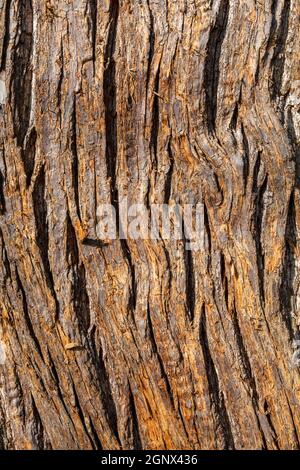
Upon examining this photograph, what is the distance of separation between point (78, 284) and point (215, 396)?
0.84 meters

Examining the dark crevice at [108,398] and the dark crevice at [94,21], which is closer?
the dark crevice at [94,21]

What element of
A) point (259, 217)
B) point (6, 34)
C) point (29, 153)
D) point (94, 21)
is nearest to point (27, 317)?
point (29, 153)

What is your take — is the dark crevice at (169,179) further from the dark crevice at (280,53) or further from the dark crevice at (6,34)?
the dark crevice at (6,34)

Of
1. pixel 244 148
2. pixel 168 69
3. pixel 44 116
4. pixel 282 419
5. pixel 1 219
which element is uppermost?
pixel 168 69

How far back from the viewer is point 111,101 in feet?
7.88

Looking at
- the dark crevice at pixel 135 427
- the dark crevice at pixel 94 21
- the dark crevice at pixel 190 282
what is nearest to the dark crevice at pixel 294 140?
the dark crevice at pixel 190 282

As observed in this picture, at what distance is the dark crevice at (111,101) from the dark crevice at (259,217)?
0.65 metres

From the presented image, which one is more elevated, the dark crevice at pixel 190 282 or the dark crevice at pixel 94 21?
the dark crevice at pixel 94 21

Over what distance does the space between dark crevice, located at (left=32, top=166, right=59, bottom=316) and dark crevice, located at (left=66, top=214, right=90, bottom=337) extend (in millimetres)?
99

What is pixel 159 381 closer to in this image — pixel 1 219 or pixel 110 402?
pixel 110 402

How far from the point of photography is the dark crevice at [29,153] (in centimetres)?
239

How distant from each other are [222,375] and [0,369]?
3.51ft

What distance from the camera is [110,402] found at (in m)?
2.49

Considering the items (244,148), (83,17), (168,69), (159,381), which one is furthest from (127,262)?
(83,17)
